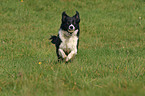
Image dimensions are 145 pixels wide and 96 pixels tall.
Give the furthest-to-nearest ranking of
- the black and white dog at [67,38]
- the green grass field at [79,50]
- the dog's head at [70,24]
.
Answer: the black and white dog at [67,38], the dog's head at [70,24], the green grass field at [79,50]

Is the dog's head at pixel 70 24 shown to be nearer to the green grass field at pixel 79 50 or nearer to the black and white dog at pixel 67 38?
the black and white dog at pixel 67 38

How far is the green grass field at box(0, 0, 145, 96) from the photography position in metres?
3.84

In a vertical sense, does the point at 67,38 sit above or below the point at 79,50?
above

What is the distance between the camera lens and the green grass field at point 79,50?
3838 millimetres

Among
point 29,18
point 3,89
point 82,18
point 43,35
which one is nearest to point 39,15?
point 29,18

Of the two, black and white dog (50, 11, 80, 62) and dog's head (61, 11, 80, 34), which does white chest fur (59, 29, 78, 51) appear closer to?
black and white dog (50, 11, 80, 62)

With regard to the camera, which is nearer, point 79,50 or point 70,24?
point 70,24

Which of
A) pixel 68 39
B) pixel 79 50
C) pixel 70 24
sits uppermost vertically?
pixel 70 24

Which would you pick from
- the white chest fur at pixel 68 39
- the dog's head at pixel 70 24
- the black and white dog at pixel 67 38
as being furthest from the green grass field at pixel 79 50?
the dog's head at pixel 70 24

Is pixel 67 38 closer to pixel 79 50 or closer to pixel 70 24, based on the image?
pixel 70 24

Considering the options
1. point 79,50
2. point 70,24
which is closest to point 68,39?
point 70,24

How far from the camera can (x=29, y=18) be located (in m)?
14.7

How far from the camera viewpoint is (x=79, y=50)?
8.77 metres

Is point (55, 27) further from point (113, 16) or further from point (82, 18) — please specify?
point (113, 16)
